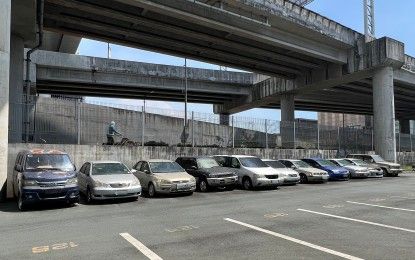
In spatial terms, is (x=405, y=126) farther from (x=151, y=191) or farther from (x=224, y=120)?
(x=151, y=191)

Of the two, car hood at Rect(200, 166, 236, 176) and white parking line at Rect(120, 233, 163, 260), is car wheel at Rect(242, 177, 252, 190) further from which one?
white parking line at Rect(120, 233, 163, 260)

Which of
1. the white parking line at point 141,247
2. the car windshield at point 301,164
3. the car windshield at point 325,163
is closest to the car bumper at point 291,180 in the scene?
the car windshield at point 301,164

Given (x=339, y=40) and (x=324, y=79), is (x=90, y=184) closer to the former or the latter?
(x=339, y=40)

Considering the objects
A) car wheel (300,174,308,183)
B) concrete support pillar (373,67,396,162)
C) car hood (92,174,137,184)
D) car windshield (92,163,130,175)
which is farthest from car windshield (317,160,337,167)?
car hood (92,174,137,184)

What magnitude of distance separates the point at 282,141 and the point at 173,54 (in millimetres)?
10717

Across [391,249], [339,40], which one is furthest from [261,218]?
[339,40]

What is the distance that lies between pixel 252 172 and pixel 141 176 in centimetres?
493

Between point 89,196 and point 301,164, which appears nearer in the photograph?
A: point 89,196

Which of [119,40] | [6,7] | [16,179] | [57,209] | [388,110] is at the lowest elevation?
[57,209]

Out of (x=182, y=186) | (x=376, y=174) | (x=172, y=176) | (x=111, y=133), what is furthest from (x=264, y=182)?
(x=376, y=174)

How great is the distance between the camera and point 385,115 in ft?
109

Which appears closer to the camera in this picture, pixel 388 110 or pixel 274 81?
pixel 388 110

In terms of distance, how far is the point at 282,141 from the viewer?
105ft

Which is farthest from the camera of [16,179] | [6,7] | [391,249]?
[6,7]
